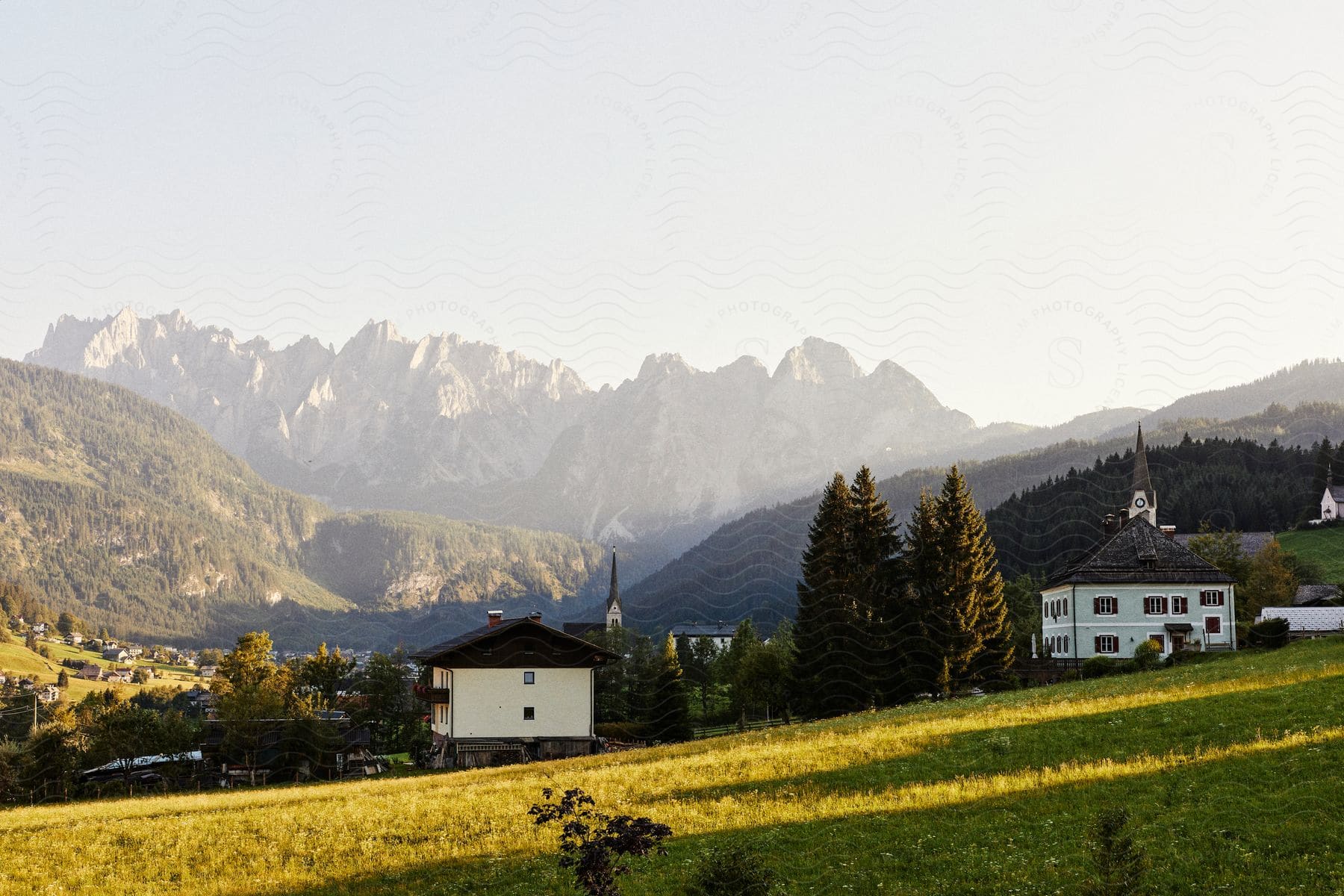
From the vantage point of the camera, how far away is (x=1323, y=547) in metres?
122

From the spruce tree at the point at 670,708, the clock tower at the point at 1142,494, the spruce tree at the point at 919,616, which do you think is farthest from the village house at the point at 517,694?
the clock tower at the point at 1142,494

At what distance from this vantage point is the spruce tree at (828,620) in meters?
66.4

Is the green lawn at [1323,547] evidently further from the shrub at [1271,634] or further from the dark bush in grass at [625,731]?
the dark bush in grass at [625,731]

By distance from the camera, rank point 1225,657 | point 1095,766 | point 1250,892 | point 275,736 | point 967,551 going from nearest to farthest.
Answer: point 1250,892
point 1095,766
point 1225,657
point 967,551
point 275,736

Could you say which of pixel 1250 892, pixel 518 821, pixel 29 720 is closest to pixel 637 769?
pixel 518 821

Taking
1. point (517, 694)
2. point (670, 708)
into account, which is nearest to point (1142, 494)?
point (670, 708)

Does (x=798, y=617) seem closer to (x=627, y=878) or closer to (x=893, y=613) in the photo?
(x=893, y=613)

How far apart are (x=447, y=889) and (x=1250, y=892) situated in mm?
13643

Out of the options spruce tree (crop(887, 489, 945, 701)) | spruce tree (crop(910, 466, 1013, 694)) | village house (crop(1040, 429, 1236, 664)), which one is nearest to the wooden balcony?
spruce tree (crop(887, 489, 945, 701))

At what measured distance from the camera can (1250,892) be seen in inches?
653

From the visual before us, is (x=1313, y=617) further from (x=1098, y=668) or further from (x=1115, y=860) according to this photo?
(x=1115, y=860)

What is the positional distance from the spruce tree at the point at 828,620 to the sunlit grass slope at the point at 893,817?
28.3 m

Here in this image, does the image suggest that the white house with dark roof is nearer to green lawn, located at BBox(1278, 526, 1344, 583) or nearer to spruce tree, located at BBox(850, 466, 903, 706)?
green lawn, located at BBox(1278, 526, 1344, 583)

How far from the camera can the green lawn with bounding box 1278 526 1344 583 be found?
111 meters
